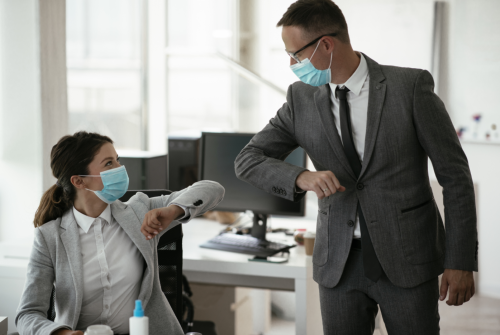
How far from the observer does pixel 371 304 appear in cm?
148

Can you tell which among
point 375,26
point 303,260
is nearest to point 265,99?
point 375,26

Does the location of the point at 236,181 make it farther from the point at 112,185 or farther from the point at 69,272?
the point at 69,272

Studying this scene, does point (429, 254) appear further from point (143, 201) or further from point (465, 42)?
point (465, 42)

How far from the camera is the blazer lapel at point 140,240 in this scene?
5.21ft

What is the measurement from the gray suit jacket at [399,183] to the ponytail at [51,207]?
2.19 ft

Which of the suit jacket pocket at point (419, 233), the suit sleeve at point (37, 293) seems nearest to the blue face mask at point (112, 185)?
the suit sleeve at point (37, 293)

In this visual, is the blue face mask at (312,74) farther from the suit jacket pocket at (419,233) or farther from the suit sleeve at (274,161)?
the suit jacket pocket at (419,233)

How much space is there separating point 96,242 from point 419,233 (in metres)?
0.96

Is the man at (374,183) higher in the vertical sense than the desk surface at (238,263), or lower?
higher

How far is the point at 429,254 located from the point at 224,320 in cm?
173

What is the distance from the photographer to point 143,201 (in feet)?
5.65

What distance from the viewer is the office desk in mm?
2172

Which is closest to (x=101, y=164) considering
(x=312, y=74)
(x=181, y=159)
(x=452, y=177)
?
(x=312, y=74)

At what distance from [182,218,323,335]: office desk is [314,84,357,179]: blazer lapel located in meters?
0.84
